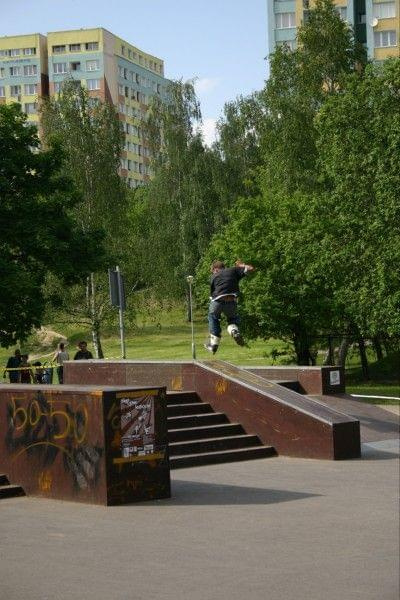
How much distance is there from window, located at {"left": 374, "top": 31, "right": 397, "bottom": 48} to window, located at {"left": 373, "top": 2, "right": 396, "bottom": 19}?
3.46 ft

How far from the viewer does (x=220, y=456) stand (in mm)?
17766

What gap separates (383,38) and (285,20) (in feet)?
23.8

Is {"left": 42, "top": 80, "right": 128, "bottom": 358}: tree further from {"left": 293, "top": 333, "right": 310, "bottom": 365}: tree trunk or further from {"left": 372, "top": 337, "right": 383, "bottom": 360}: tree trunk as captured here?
{"left": 293, "top": 333, "right": 310, "bottom": 365}: tree trunk

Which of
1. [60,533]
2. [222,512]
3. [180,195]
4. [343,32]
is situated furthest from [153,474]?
[180,195]

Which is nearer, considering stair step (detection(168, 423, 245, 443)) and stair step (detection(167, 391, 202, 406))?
stair step (detection(168, 423, 245, 443))

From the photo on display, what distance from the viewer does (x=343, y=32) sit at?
52.5 metres

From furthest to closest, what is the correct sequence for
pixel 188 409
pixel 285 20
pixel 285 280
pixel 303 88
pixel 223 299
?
pixel 285 20 < pixel 303 88 < pixel 285 280 < pixel 223 299 < pixel 188 409

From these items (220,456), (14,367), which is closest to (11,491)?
(220,456)

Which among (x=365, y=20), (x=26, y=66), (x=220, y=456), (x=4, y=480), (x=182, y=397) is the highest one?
(x=26, y=66)

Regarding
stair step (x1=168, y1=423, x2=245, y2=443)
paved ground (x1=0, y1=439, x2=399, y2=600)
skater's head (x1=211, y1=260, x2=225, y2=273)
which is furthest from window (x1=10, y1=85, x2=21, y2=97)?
paved ground (x1=0, y1=439, x2=399, y2=600)

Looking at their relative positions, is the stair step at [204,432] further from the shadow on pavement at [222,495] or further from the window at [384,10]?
the window at [384,10]

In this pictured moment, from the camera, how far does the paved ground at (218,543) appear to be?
28.5ft

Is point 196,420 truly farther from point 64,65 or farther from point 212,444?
point 64,65

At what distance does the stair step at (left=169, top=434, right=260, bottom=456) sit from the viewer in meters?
17.7
